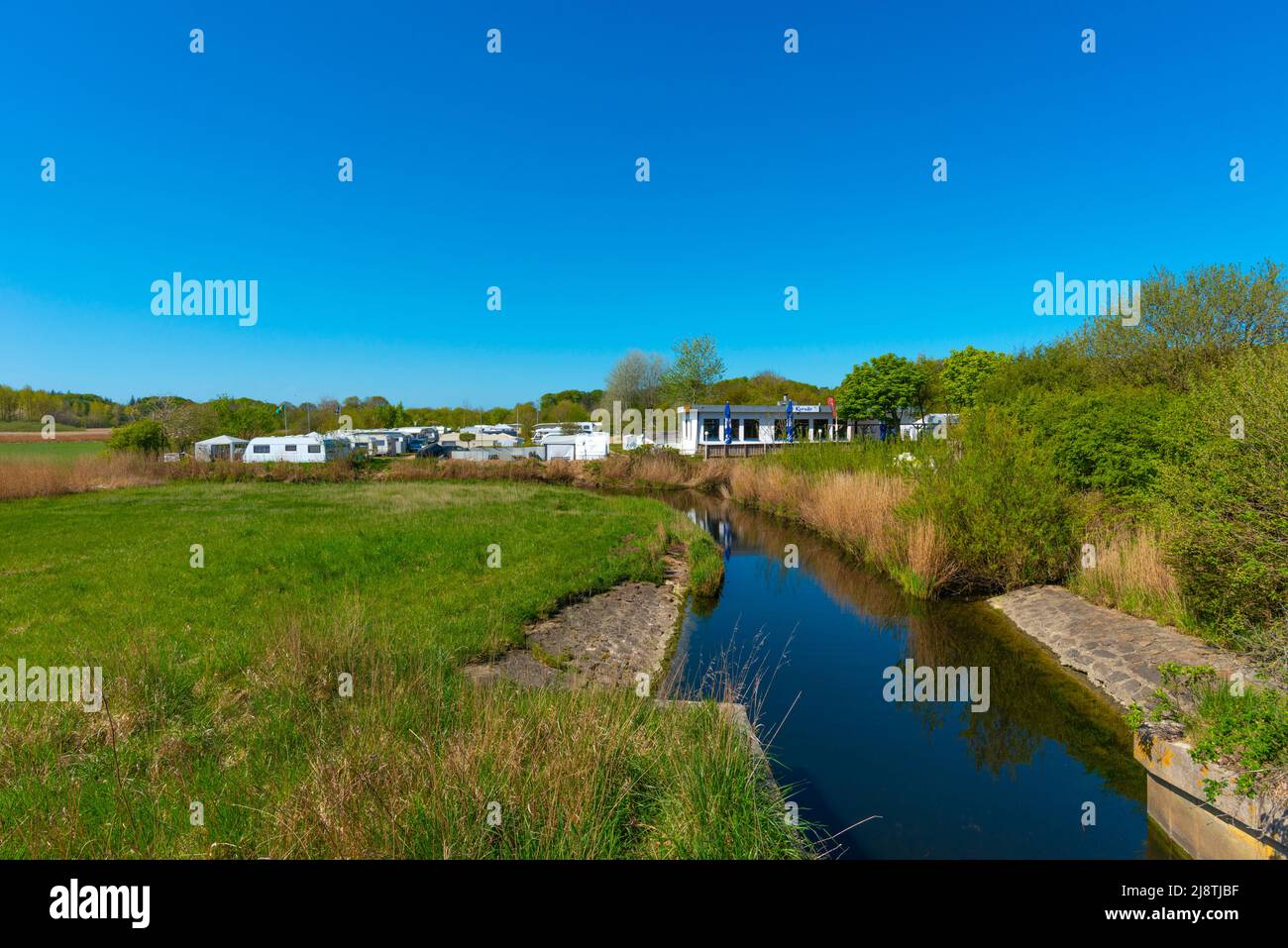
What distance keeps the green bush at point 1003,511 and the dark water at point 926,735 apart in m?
1.03

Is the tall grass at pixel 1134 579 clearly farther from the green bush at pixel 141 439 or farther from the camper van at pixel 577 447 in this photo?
the green bush at pixel 141 439

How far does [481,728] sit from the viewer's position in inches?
160

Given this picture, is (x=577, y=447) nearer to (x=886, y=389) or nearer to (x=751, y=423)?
(x=751, y=423)

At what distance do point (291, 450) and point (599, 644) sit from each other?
38049 mm

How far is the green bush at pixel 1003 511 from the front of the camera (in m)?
10.9

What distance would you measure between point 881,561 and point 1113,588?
4.90 m

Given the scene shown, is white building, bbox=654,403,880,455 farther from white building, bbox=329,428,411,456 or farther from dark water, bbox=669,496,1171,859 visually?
dark water, bbox=669,496,1171,859

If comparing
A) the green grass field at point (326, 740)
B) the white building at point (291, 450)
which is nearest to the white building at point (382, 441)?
the white building at point (291, 450)

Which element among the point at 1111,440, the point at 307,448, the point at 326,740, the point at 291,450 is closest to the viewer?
the point at 326,740

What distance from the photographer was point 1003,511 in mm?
11180

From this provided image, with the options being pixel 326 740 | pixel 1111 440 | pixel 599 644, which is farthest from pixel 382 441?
pixel 326 740
